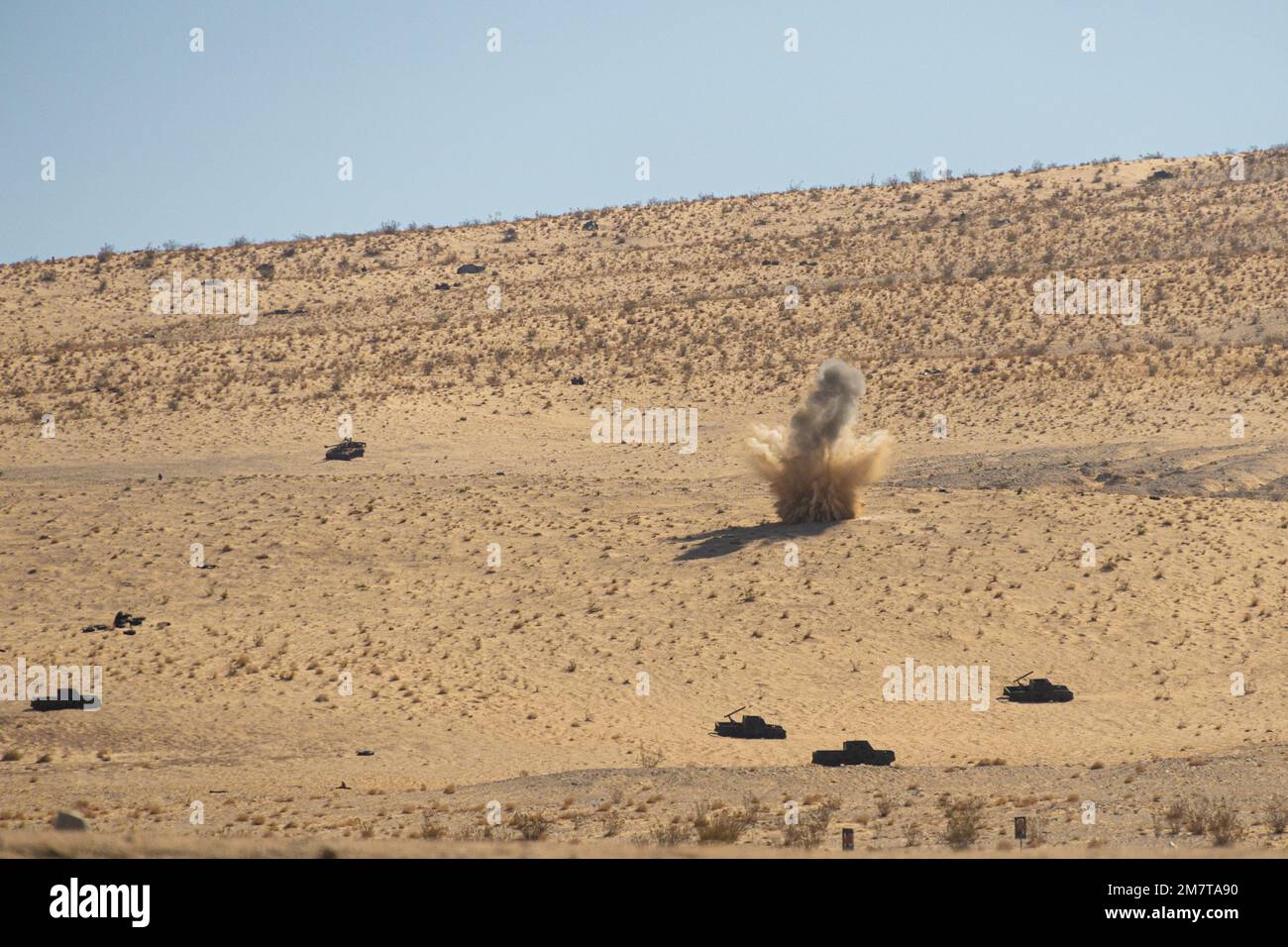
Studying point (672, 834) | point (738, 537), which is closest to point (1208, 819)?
point (672, 834)

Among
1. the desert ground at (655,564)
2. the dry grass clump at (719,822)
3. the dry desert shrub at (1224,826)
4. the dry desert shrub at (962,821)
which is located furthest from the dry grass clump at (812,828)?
the dry desert shrub at (1224,826)

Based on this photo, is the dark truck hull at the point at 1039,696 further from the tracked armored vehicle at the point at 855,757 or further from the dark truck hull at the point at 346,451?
the dark truck hull at the point at 346,451

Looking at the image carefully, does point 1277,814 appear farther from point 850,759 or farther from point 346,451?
point 346,451

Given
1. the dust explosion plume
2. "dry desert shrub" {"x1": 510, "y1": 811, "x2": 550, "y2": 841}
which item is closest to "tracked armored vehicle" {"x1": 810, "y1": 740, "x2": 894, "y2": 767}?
"dry desert shrub" {"x1": 510, "y1": 811, "x2": 550, "y2": 841}

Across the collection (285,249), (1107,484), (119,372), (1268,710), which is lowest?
(1268,710)
